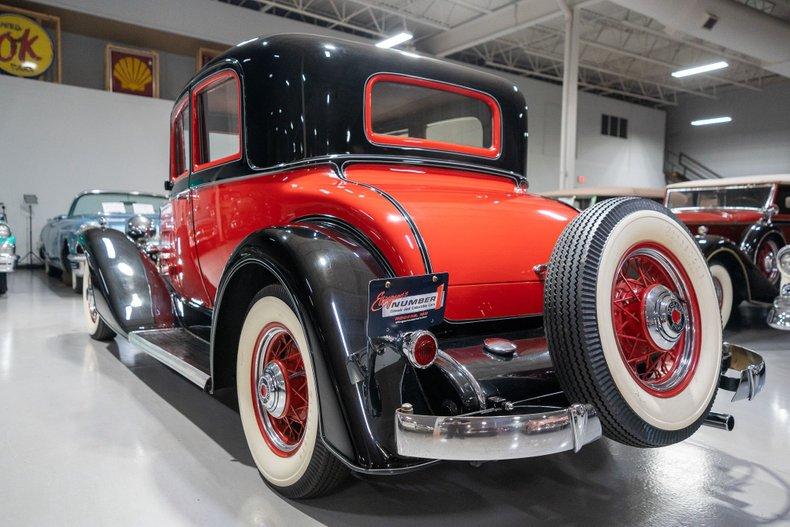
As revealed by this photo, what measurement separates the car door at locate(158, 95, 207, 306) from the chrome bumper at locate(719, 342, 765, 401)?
102 inches

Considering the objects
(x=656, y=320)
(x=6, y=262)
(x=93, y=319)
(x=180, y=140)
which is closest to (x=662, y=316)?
(x=656, y=320)

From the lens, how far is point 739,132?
67.8 feet

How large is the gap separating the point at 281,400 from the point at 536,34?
15.0 meters

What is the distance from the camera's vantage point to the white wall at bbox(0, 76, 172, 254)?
10430 mm

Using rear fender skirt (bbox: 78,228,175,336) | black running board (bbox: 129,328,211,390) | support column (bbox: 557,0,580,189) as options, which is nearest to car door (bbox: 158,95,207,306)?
rear fender skirt (bbox: 78,228,175,336)

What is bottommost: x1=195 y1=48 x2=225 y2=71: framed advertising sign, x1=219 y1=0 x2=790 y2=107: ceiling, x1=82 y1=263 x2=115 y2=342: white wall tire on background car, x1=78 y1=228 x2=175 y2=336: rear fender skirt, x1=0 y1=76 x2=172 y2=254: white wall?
x1=82 y1=263 x2=115 y2=342: white wall tire on background car

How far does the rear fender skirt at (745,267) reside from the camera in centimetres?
523

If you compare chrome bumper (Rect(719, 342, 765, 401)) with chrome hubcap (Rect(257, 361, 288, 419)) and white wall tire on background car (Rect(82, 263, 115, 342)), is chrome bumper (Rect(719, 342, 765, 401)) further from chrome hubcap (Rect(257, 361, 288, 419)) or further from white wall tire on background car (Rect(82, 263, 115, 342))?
white wall tire on background car (Rect(82, 263, 115, 342))

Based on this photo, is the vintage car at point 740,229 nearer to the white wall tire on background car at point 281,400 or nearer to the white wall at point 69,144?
the white wall tire on background car at point 281,400

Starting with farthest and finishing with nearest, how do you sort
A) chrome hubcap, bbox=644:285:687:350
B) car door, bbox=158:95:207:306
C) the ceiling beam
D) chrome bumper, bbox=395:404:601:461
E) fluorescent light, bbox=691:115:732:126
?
fluorescent light, bbox=691:115:732:126 → the ceiling beam → car door, bbox=158:95:207:306 → chrome hubcap, bbox=644:285:687:350 → chrome bumper, bbox=395:404:601:461

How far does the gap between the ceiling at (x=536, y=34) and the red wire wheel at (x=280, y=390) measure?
10885 mm

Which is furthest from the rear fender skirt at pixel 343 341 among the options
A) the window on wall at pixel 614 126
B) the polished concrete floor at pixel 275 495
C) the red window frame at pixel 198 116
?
the window on wall at pixel 614 126

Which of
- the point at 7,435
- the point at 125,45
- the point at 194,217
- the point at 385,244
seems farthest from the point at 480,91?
the point at 125,45

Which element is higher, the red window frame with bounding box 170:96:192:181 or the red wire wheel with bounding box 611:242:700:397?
Answer: the red window frame with bounding box 170:96:192:181
